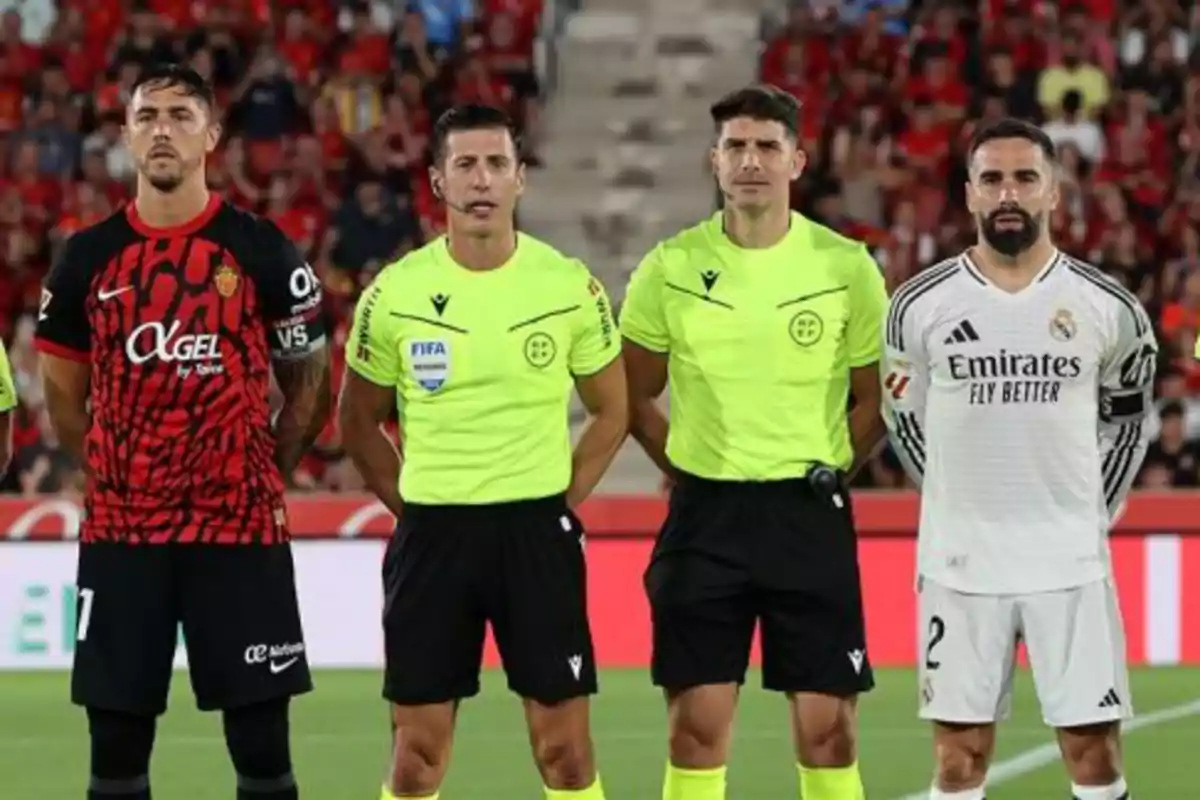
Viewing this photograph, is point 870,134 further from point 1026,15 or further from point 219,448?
point 219,448

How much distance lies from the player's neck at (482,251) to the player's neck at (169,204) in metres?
0.78

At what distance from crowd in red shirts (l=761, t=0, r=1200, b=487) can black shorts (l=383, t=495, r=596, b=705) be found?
34.2 ft

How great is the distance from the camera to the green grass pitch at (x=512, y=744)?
464 inches

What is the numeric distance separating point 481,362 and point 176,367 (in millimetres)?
869

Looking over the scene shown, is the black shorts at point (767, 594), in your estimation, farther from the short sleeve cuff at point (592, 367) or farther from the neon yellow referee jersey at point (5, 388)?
the neon yellow referee jersey at point (5, 388)

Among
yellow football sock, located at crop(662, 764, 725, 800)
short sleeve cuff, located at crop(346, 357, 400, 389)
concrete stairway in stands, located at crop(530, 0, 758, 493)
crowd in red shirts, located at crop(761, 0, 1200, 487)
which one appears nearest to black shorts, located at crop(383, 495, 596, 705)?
short sleeve cuff, located at crop(346, 357, 400, 389)

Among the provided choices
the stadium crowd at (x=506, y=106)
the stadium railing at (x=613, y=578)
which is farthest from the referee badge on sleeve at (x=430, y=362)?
the stadium crowd at (x=506, y=106)

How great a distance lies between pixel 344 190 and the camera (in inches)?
819

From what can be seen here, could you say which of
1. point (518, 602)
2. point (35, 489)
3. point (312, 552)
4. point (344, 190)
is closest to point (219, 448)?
point (518, 602)

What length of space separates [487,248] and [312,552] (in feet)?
23.7

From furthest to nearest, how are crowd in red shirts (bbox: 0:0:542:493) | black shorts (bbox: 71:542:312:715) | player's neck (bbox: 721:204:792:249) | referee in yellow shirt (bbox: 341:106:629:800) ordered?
crowd in red shirts (bbox: 0:0:542:493) → player's neck (bbox: 721:204:792:249) → referee in yellow shirt (bbox: 341:106:629:800) → black shorts (bbox: 71:542:312:715)

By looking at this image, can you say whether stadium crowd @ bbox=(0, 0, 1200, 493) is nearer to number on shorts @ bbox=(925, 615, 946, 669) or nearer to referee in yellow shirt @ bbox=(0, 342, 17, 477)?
referee in yellow shirt @ bbox=(0, 342, 17, 477)

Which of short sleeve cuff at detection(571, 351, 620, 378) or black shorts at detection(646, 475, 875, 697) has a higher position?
short sleeve cuff at detection(571, 351, 620, 378)

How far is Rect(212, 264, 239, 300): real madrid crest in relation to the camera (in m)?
8.51
